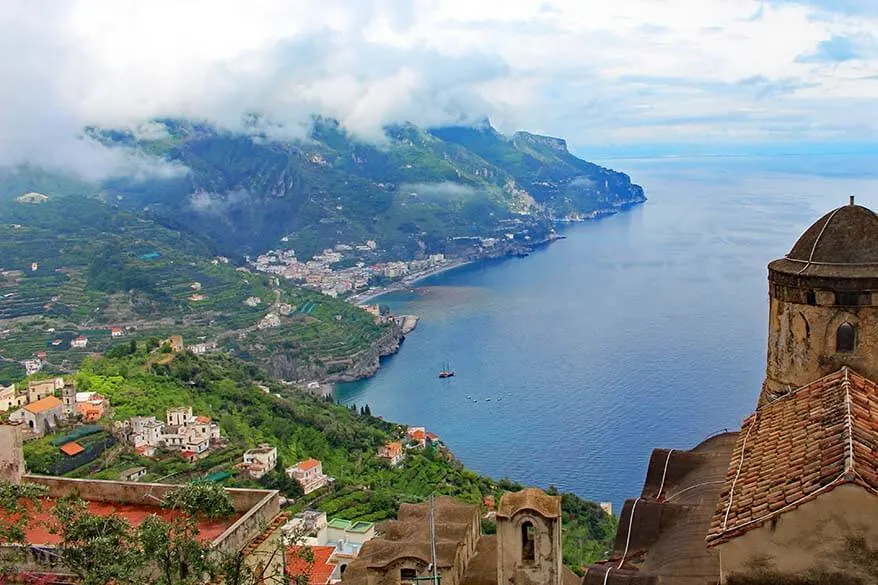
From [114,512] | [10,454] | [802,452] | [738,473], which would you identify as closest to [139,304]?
[10,454]

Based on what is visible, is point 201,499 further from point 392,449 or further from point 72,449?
point 392,449

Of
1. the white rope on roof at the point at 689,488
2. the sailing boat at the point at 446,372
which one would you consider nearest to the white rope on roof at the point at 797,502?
the white rope on roof at the point at 689,488

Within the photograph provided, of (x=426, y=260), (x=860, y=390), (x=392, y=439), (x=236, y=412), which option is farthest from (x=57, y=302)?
(x=860, y=390)

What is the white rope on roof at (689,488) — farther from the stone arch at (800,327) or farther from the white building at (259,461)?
the white building at (259,461)

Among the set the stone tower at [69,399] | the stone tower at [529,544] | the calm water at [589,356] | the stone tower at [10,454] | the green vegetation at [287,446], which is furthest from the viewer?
the calm water at [589,356]

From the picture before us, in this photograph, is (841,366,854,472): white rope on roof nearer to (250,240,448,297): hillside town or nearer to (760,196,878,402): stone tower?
(760,196,878,402): stone tower

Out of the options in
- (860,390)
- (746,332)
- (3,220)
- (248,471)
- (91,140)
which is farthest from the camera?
(91,140)

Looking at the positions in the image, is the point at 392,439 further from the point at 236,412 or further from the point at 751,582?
the point at 751,582
